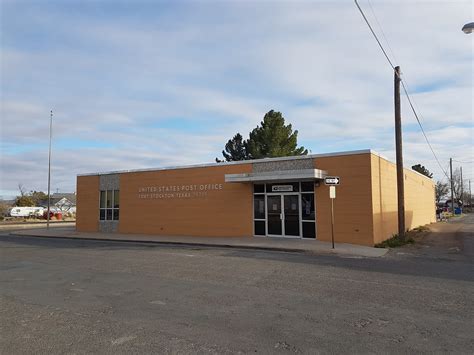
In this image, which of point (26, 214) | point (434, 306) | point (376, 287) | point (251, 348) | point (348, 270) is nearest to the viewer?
point (251, 348)

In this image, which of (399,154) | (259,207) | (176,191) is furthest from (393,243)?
(176,191)

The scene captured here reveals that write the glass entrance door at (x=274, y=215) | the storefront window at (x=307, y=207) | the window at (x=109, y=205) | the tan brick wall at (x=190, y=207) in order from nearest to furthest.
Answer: the storefront window at (x=307, y=207)
the glass entrance door at (x=274, y=215)
the tan brick wall at (x=190, y=207)
the window at (x=109, y=205)

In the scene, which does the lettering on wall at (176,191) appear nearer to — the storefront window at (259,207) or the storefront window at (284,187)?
the storefront window at (259,207)

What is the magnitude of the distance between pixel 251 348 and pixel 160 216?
20741 millimetres

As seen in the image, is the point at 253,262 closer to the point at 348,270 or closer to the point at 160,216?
the point at 348,270

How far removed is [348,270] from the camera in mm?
11312

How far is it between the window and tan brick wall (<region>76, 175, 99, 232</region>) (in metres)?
0.44

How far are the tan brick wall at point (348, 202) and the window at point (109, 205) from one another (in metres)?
14.4

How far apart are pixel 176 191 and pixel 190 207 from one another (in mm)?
1424

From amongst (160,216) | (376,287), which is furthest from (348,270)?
(160,216)

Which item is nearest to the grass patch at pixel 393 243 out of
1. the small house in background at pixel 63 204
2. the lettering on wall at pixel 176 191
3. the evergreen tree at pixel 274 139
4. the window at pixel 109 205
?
the lettering on wall at pixel 176 191

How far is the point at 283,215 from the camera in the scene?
67.8 ft

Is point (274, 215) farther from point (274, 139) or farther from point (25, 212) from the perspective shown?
point (25, 212)

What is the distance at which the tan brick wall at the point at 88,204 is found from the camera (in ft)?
95.3
